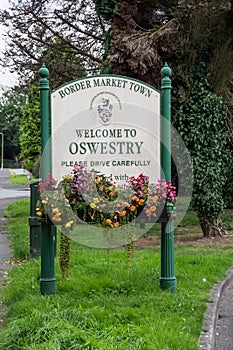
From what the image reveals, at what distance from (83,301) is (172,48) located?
5897mm

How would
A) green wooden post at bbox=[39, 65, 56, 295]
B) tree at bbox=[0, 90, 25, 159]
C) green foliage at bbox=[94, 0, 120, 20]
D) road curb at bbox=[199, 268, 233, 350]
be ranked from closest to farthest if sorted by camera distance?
road curb at bbox=[199, 268, 233, 350] → green wooden post at bbox=[39, 65, 56, 295] → green foliage at bbox=[94, 0, 120, 20] → tree at bbox=[0, 90, 25, 159]

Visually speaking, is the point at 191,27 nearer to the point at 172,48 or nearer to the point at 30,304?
the point at 172,48

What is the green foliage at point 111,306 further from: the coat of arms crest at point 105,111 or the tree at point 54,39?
the tree at point 54,39

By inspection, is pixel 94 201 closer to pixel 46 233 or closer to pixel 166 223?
pixel 46 233

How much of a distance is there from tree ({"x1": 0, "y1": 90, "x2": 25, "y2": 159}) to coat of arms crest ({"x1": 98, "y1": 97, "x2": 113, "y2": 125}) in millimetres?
76070

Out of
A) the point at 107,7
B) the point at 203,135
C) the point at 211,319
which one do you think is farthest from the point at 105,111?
the point at 107,7

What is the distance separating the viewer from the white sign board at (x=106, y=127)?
6.50 m

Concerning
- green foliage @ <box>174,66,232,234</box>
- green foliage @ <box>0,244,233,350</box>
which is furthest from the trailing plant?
green foliage @ <box>174,66,232,234</box>

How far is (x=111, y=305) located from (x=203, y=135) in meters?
5.54

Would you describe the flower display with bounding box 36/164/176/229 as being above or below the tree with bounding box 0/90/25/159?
below

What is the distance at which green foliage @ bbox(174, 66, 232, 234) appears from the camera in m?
10.6

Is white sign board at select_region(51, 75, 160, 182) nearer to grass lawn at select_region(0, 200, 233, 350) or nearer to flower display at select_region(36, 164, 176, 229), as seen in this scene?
flower display at select_region(36, 164, 176, 229)

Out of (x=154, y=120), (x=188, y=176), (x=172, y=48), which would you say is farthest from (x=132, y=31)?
(x=154, y=120)

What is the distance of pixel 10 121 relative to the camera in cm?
8375
